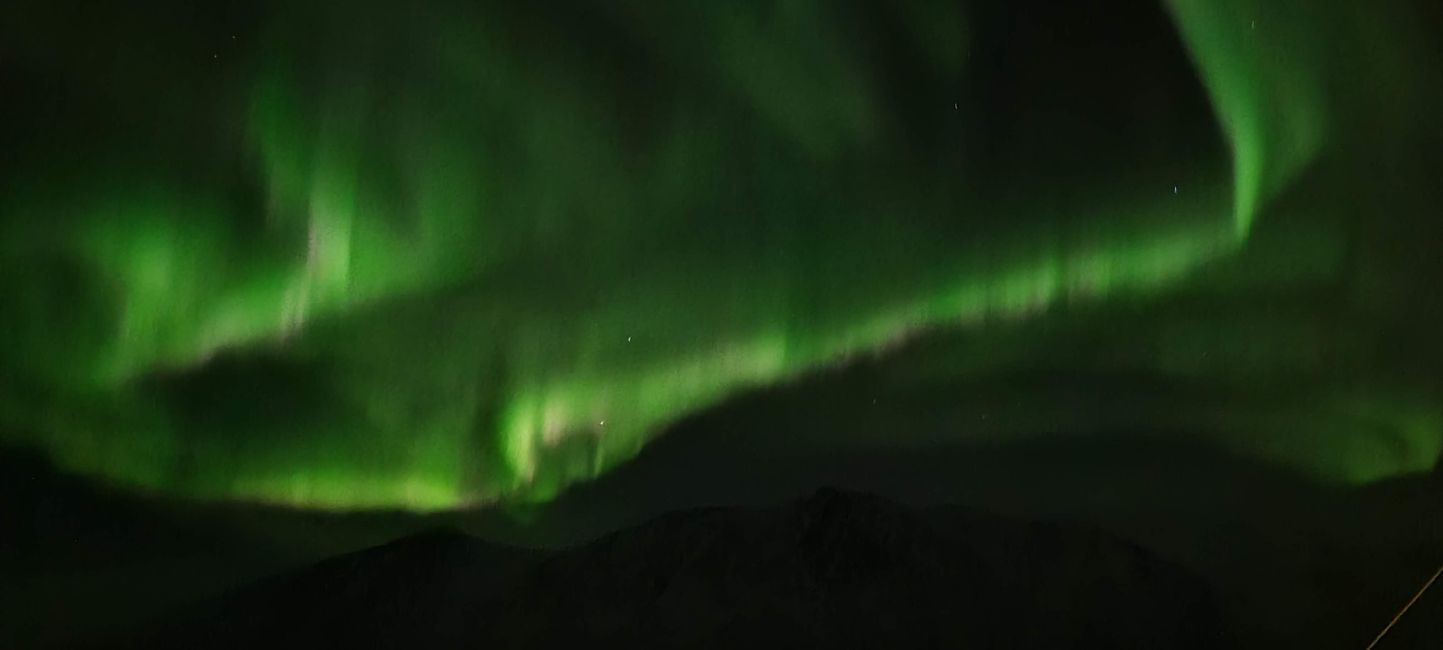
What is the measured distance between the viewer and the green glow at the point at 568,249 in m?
1.45

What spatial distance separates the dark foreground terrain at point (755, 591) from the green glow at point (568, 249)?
0.33 ft

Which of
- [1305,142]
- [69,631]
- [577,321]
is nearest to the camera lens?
[69,631]

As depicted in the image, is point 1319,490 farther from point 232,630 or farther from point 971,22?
point 232,630

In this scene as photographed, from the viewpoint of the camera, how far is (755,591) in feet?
4.90

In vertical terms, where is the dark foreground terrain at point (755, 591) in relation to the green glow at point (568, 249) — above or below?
below

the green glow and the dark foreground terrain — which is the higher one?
the green glow

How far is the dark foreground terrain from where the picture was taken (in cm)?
143

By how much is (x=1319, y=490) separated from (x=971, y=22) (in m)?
0.78

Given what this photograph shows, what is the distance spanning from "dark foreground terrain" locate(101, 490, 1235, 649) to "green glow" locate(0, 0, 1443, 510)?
3.9 inches

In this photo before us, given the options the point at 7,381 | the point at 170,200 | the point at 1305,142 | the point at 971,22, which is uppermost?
the point at 971,22

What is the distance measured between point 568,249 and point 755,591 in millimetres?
492

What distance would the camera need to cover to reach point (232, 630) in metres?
1.42

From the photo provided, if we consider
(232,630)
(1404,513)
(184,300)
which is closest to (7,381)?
(184,300)

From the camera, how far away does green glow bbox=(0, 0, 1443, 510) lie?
1.45 metres
